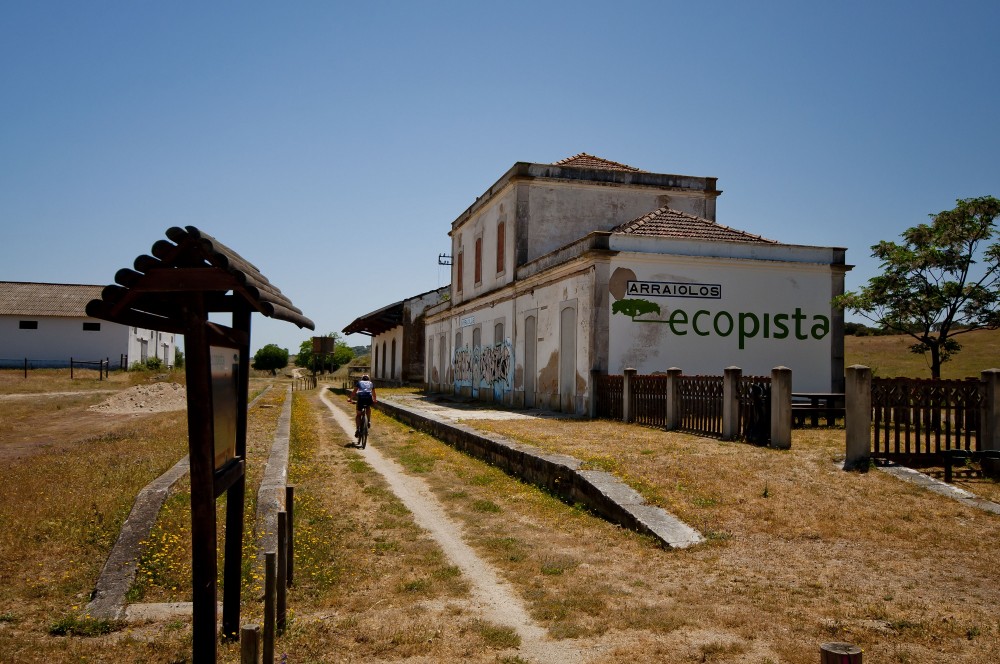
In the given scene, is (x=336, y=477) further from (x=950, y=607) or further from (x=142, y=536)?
(x=950, y=607)

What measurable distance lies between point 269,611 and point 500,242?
24.4 meters

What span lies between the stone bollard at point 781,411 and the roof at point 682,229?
877 centimetres

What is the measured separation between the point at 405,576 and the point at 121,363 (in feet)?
164

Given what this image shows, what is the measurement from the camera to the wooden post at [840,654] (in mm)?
2604

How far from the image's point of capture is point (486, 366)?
2883 cm

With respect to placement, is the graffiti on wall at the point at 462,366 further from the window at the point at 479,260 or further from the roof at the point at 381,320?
the roof at the point at 381,320

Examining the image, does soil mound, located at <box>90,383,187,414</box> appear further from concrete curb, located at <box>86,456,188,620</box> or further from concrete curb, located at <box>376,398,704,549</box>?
concrete curb, located at <box>86,456,188,620</box>

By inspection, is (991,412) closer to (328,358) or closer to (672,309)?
(672,309)

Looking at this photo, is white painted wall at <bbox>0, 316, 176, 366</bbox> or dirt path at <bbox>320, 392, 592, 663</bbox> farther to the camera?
white painted wall at <bbox>0, 316, 176, 366</bbox>

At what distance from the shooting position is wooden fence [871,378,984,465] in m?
9.60

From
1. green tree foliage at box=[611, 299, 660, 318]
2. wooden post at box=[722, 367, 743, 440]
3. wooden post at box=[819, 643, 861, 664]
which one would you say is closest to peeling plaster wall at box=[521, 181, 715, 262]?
green tree foliage at box=[611, 299, 660, 318]

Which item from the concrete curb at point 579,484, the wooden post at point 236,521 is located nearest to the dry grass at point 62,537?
the wooden post at point 236,521

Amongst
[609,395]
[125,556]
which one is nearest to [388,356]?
[609,395]

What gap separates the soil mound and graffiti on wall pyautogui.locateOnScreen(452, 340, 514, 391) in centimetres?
1038
